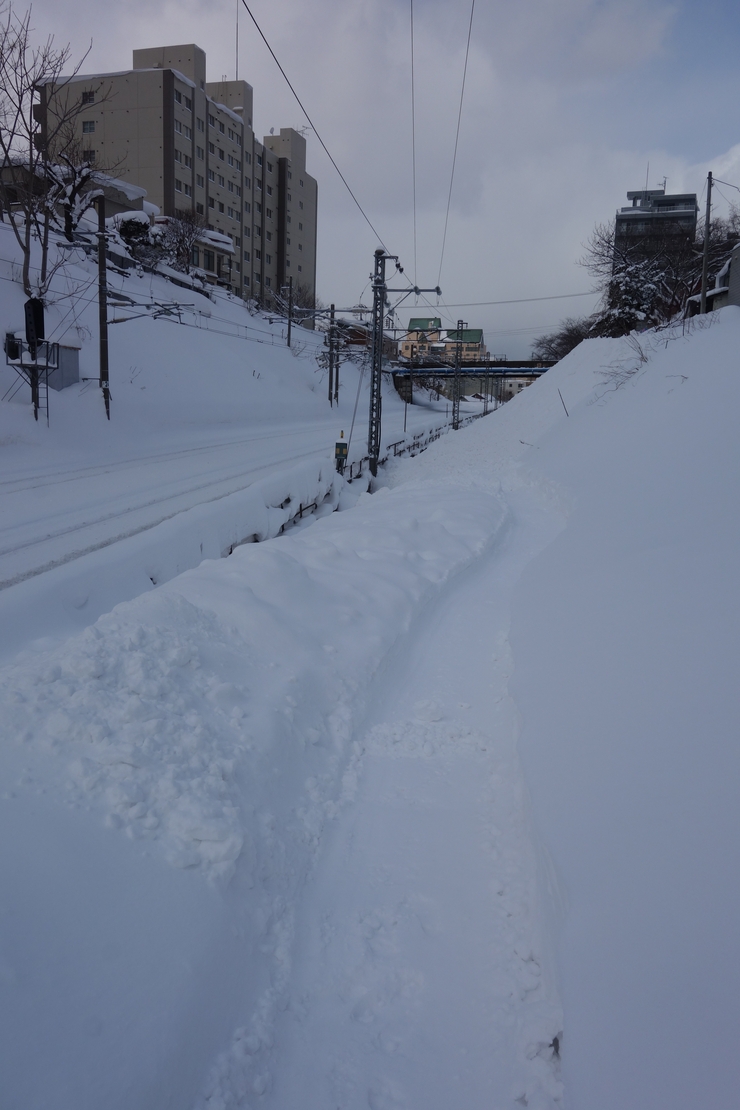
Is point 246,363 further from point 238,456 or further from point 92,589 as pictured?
point 92,589

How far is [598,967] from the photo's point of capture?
2664mm

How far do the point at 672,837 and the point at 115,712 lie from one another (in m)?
3.04

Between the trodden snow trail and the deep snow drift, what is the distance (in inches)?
0.6

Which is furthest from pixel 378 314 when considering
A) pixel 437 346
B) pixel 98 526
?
pixel 437 346

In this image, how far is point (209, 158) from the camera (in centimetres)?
5803

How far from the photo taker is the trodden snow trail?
8.91 ft

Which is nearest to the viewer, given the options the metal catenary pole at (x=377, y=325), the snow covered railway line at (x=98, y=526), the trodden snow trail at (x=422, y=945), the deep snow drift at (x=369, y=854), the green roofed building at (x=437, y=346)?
the deep snow drift at (x=369, y=854)

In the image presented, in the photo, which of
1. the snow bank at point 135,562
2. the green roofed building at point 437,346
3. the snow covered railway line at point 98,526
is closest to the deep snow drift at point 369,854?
the snow bank at point 135,562

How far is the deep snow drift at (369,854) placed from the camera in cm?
249

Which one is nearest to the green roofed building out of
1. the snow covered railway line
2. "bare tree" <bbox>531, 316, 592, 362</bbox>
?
"bare tree" <bbox>531, 316, 592, 362</bbox>

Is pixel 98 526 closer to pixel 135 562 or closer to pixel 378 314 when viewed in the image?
pixel 135 562

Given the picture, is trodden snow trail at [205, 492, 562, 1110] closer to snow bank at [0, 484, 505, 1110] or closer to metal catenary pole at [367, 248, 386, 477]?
snow bank at [0, 484, 505, 1110]

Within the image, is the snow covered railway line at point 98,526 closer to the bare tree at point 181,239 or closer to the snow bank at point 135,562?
the snow bank at point 135,562

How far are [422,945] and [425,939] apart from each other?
0.04 m
